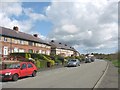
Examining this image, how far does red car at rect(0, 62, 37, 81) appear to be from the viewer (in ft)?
64.5

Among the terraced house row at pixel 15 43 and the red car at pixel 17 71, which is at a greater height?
the terraced house row at pixel 15 43

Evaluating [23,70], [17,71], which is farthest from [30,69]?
[17,71]

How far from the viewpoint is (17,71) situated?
67.8 ft

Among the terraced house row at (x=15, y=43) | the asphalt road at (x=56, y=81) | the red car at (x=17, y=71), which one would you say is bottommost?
the asphalt road at (x=56, y=81)

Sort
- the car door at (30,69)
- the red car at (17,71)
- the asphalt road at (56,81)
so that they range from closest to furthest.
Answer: the asphalt road at (56,81)
the red car at (17,71)
the car door at (30,69)

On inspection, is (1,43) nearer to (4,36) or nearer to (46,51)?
(4,36)

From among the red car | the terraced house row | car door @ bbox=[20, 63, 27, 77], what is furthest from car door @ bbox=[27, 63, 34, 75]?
the terraced house row

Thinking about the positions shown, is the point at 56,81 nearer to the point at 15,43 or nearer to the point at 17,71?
the point at 17,71

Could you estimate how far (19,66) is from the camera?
70.3ft

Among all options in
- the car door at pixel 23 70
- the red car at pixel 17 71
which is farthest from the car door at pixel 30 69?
the car door at pixel 23 70

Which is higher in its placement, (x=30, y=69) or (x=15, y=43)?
(x=15, y=43)

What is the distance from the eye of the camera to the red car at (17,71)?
1967 centimetres

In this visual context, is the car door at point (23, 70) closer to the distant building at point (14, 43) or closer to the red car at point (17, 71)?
the red car at point (17, 71)

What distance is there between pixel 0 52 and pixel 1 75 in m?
36.7
